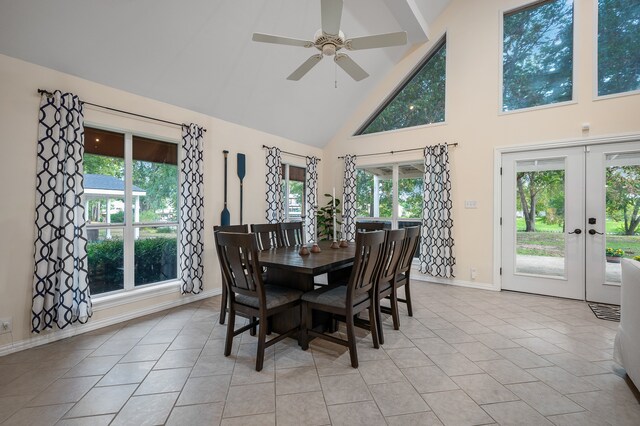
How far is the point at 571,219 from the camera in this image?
151 inches

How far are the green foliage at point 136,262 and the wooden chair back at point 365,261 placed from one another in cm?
265

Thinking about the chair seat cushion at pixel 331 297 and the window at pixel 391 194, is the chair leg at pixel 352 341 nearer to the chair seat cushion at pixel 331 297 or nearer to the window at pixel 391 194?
the chair seat cushion at pixel 331 297

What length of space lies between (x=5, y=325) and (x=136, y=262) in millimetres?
1152

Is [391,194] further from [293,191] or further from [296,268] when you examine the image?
[296,268]

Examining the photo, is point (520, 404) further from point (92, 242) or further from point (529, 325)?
point (92, 242)

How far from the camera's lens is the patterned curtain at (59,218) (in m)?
2.54

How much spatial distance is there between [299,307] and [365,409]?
3.38 feet

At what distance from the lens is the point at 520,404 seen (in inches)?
70.3

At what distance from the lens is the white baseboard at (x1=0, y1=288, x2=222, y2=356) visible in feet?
8.08

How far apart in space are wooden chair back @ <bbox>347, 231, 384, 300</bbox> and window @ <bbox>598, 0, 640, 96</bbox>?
150 inches

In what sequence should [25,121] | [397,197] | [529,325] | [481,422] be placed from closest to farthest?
[481,422] < [25,121] < [529,325] < [397,197]

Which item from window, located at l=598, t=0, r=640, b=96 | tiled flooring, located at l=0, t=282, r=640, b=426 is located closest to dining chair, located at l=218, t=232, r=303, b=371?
tiled flooring, located at l=0, t=282, r=640, b=426

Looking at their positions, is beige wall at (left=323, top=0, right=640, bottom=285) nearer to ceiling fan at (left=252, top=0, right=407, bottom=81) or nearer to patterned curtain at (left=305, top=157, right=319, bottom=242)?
patterned curtain at (left=305, top=157, right=319, bottom=242)

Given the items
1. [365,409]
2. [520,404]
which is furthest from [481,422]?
[365,409]
